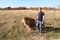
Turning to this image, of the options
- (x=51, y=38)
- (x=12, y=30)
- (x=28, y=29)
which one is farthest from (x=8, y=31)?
(x=51, y=38)

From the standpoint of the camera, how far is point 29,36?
13148mm

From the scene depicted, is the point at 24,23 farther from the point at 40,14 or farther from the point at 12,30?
the point at 40,14

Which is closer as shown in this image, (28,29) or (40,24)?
(40,24)

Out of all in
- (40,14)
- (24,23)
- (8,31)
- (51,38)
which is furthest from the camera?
(24,23)

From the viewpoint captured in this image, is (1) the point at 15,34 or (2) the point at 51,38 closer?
(2) the point at 51,38

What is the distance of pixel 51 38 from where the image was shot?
41.2 ft

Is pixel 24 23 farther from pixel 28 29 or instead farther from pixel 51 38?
pixel 51 38

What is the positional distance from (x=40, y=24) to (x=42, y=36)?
1.04 meters

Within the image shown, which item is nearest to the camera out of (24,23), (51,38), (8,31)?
(51,38)

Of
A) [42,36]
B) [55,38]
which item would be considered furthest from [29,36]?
[55,38]

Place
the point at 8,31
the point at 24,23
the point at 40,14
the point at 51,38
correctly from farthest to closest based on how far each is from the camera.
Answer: the point at 24,23 → the point at 8,31 → the point at 40,14 → the point at 51,38

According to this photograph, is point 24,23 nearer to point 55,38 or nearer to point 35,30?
point 35,30

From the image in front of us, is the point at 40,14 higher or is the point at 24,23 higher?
the point at 40,14

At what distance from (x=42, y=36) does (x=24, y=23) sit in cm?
367
